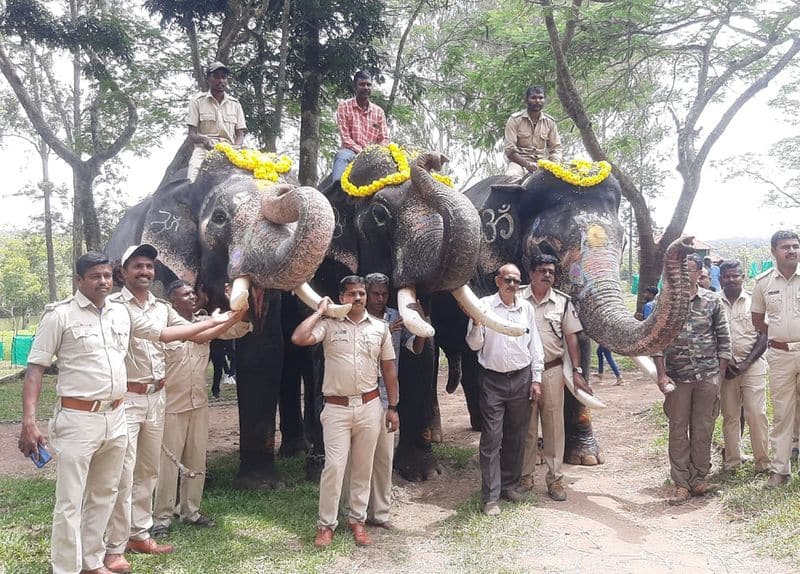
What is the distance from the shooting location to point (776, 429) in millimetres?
5578

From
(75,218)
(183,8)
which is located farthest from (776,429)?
(75,218)

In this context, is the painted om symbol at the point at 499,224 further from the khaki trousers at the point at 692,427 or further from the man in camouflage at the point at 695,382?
the khaki trousers at the point at 692,427

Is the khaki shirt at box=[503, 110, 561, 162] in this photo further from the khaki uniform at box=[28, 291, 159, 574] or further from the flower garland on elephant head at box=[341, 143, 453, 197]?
the khaki uniform at box=[28, 291, 159, 574]

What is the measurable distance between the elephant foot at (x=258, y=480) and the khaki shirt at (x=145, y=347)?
1.77 metres

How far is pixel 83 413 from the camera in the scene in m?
3.76

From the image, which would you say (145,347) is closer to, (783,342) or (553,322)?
(553,322)

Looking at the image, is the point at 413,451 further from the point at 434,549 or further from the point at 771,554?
the point at 771,554

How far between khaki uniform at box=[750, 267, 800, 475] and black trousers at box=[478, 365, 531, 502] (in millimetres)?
1969

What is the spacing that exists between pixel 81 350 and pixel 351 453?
74.4 inches

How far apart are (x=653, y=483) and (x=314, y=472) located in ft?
9.73

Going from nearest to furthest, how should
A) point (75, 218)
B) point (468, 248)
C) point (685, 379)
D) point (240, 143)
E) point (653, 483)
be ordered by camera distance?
point (468, 248) → point (685, 379) → point (653, 483) → point (240, 143) → point (75, 218)

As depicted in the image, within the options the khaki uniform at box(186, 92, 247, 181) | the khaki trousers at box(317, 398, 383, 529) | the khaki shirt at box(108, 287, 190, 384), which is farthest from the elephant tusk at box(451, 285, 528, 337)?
the khaki uniform at box(186, 92, 247, 181)

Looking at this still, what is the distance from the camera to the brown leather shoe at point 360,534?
4.66 metres

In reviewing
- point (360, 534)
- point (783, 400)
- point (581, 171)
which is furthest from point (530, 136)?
point (360, 534)
